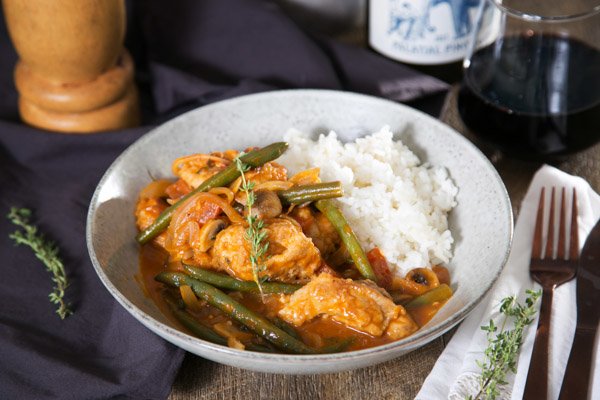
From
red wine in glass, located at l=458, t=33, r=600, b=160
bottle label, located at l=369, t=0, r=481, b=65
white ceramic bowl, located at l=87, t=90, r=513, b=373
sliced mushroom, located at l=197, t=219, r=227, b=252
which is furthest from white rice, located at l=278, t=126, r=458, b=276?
bottle label, located at l=369, t=0, r=481, b=65

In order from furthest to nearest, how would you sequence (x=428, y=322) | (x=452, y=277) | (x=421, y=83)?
(x=421, y=83) → (x=452, y=277) → (x=428, y=322)

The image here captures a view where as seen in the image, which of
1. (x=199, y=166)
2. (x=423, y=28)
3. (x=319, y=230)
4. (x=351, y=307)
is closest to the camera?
(x=351, y=307)

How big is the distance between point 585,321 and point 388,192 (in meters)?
0.84

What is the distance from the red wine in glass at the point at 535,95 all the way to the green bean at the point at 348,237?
3.05ft

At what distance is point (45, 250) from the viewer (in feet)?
10.1

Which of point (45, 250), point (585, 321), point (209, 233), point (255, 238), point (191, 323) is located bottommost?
point (45, 250)

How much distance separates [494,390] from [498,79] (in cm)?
146

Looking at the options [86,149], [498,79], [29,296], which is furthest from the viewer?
[86,149]

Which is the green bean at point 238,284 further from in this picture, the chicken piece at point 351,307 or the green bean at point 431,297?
the green bean at point 431,297

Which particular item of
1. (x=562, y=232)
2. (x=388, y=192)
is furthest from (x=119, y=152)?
(x=562, y=232)

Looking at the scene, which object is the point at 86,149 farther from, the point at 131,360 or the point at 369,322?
the point at 369,322

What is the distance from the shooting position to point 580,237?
2955mm

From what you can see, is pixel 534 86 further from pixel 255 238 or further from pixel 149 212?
pixel 149 212

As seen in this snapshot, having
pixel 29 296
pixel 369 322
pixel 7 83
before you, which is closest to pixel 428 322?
pixel 369 322
